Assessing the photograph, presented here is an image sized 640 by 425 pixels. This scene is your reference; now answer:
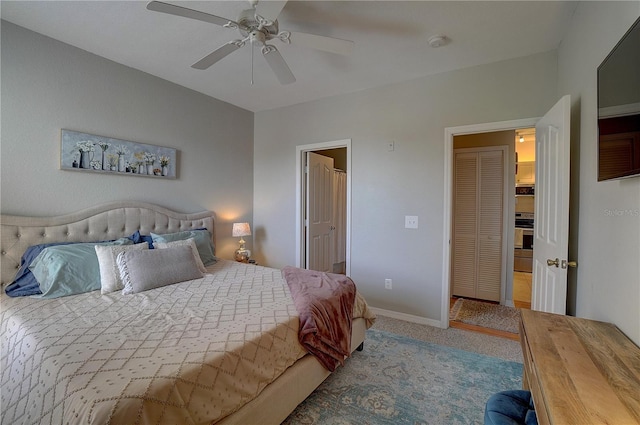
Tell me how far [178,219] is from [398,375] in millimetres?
2702

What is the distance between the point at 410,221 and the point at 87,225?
3118 millimetres

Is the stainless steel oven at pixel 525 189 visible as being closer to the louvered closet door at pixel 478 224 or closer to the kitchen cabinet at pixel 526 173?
the kitchen cabinet at pixel 526 173

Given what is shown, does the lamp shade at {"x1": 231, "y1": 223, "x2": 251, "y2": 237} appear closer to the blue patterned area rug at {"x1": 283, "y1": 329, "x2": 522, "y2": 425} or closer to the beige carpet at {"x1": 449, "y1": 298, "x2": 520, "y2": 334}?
the blue patterned area rug at {"x1": 283, "y1": 329, "x2": 522, "y2": 425}

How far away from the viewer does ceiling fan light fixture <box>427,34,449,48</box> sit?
229 centimetres

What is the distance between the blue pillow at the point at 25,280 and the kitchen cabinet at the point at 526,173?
24.6 ft

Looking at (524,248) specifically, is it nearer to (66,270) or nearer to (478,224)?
(478,224)

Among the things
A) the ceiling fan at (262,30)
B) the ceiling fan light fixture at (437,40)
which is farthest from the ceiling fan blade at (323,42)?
the ceiling fan light fixture at (437,40)

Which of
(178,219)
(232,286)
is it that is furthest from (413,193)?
(178,219)

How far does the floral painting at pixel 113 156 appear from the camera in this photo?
2.47 m

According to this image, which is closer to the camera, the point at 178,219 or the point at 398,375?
the point at 398,375

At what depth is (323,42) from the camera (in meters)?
1.83

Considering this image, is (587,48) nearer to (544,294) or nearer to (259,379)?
(544,294)

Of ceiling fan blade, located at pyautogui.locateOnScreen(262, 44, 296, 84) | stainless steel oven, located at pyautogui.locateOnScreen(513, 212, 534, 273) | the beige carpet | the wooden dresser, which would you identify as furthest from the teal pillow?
stainless steel oven, located at pyautogui.locateOnScreen(513, 212, 534, 273)

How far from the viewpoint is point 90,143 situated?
8.48 feet
